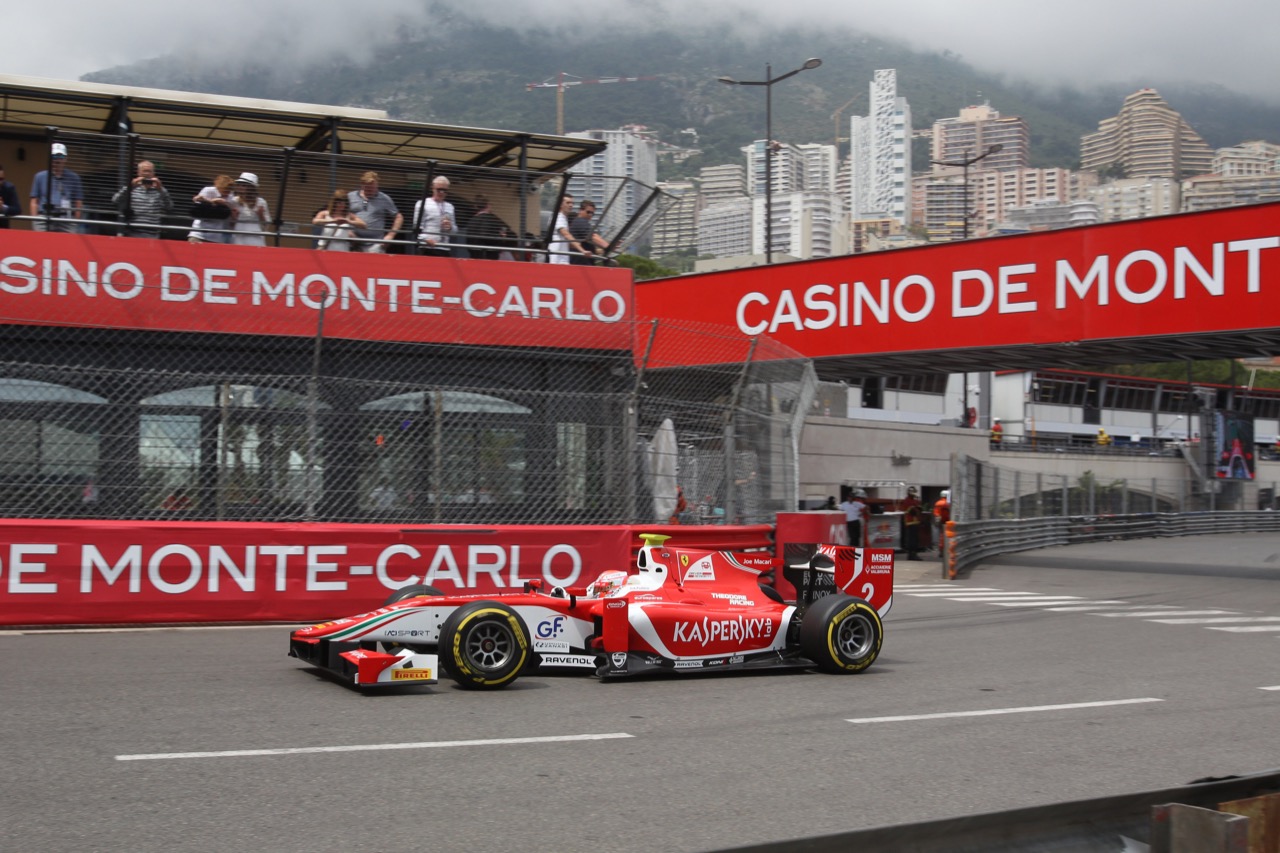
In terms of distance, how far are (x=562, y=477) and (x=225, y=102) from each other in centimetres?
872

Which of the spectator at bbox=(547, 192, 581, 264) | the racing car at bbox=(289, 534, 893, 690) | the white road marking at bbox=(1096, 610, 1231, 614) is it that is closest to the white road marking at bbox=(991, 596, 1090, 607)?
the white road marking at bbox=(1096, 610, 1231, 614)

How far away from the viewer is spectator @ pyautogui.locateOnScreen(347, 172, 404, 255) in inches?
617

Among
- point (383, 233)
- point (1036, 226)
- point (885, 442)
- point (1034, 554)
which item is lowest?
point (1034, 554)

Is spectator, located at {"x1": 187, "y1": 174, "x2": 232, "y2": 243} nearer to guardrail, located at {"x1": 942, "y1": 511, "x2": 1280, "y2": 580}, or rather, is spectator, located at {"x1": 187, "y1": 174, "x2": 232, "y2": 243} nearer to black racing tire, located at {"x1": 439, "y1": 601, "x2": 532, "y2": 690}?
black racing tire, located at {"x1": 439, "y1": 601, "x2": 532, "y2": 690}

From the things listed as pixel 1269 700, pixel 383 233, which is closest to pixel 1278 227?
pixel 1269 700

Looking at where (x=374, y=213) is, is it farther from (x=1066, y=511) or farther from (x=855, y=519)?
(x=1066, y=511)

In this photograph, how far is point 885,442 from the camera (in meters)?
30.5

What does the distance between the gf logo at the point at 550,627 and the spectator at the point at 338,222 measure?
7.78 m

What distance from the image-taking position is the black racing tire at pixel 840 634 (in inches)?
370

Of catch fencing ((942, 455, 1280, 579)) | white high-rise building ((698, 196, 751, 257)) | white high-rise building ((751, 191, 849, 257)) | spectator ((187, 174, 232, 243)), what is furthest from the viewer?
white high-rise building ((751, 191, 849, 257))

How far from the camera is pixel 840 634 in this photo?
949 centimetres

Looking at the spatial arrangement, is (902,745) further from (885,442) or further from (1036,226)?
(885,442)

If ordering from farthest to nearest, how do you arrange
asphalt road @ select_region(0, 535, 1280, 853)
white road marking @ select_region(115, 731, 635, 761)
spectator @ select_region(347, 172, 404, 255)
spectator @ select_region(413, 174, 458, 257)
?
1. spectator @ select_region(413, 174, 458, 257)
2. spectator @ select_region(347, 172, 404, 255)
3. white road marking @ select_region(115, 731, 635, 761)
4. asphalt road @ select_region(0, 535, 1280, 853)

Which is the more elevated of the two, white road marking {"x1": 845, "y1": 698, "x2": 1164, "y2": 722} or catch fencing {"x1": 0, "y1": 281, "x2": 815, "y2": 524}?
catch fencing {"x1": 0, "y1": 281, "x2": 815, "y2": 524}
